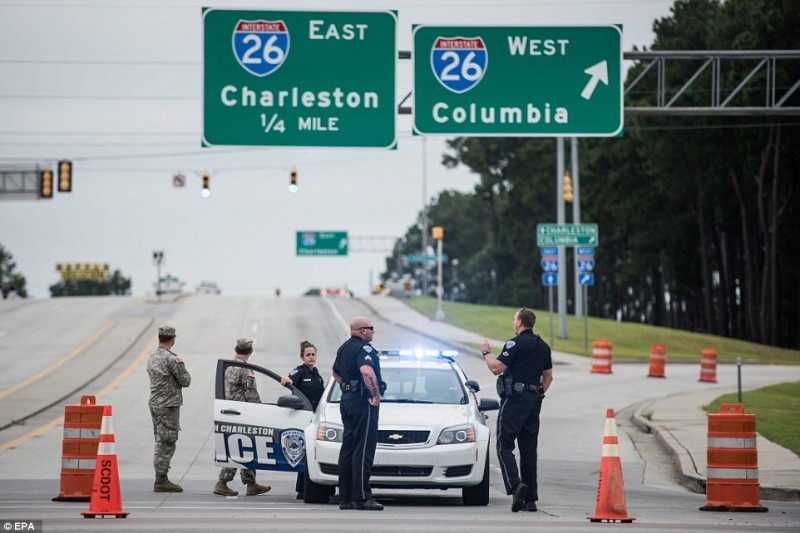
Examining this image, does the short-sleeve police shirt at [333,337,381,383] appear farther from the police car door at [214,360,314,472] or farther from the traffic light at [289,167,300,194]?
the traffic light at [289,167,300,194]

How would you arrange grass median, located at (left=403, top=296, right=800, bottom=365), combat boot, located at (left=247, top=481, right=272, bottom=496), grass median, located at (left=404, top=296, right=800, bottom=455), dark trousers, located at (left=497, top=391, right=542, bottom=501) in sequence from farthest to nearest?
grass median, located at (left=403, top=296, right=800, bottom=365), grass median, located at (left=404, top=296, right=800, bottom=455), combat boot, located at (left=247, top=481, right=272, bottom=496), dark trousers, located at (left=497, top=391, right=542, bottom=501)

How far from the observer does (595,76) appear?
24.3 meters

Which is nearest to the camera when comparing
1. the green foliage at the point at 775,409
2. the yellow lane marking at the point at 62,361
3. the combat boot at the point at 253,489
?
the combat boot at the point at 253,489

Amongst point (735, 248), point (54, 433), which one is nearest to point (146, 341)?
point (54, 433)

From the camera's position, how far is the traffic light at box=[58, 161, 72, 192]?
51.3 metres

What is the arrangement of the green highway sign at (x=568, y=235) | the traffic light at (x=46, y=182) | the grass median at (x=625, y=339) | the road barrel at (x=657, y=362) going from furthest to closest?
the traffic light at (x=46, y=182) → the grass median at (x=625, y=339) → the green highway sign at (x=568, y=235) → the road barrel at (x=657, y=362)

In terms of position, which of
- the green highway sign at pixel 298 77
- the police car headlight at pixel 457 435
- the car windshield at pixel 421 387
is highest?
the green highway sign at pixel 298 77

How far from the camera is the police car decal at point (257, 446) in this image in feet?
49.3

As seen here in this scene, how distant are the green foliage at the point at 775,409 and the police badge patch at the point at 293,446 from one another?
8.82 metres

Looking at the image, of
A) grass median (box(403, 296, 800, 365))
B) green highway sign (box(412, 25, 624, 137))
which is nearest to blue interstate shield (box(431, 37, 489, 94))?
green highway sign (box(412, 25, 624, 137))

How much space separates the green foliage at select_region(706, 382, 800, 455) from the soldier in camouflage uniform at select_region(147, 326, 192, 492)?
975cm

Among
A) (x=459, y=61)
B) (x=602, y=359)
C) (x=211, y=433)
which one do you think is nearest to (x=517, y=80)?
(x=459, y=61)

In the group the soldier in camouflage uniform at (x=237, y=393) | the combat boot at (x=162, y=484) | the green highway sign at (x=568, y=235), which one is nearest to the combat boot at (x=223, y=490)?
the soldier in camouflage uniform at (x=237, y=393)

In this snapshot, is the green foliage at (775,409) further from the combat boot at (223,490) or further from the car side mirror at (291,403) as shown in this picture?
the combat boot at (223,490)
